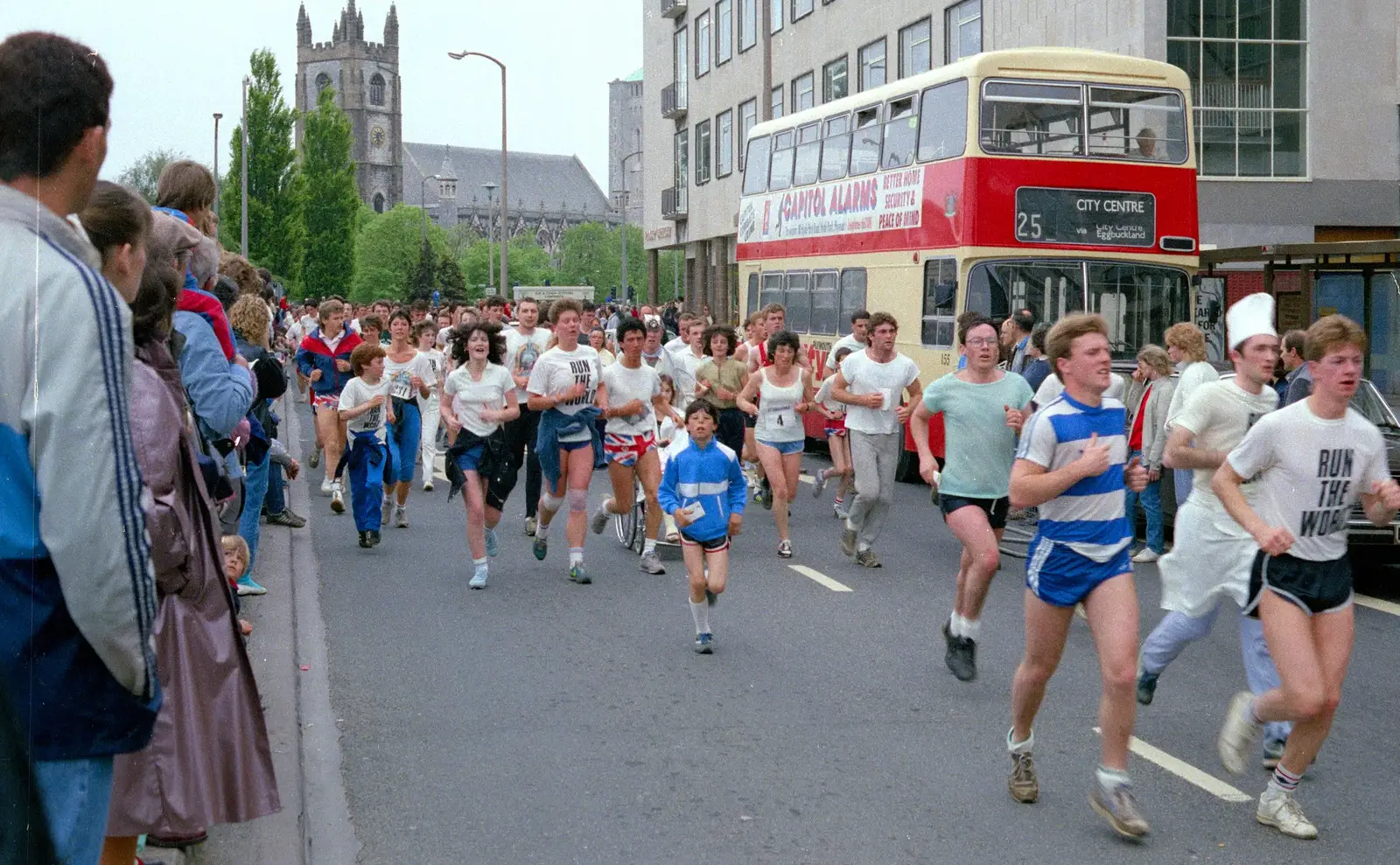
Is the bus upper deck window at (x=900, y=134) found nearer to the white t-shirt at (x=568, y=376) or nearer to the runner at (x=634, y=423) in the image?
the runner at (x=634, y=423)

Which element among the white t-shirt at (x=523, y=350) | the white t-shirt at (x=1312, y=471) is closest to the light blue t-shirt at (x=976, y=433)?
the white t-shirt at (x=1312, y=471)

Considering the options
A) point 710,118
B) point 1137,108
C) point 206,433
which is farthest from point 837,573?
point 710,118

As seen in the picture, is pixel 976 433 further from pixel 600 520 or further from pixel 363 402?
pixel 363 402

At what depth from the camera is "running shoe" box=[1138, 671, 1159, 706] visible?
6.84m

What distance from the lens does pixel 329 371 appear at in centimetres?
1572

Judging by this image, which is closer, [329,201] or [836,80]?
[836,80]

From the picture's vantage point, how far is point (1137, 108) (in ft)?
53.9

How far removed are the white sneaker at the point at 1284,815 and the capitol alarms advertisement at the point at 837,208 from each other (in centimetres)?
1229

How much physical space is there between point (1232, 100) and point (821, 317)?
11.0 metres

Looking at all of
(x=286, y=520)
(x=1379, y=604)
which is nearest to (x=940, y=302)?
(x=286, y=520)

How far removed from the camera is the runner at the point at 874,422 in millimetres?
11633

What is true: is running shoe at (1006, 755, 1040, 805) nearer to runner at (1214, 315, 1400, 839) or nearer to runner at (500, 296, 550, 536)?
runner at (1214, 315, 1400, 839)

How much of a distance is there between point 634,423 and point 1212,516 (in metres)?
5.70

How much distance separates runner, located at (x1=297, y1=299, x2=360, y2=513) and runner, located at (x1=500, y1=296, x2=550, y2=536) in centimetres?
158
